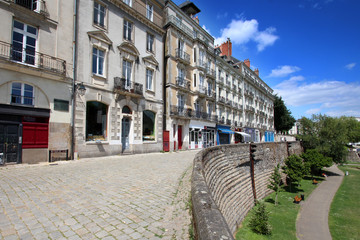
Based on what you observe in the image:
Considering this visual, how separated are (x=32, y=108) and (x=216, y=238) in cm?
1222

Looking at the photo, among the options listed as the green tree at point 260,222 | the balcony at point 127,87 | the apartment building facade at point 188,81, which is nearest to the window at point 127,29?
the balcony at point 127,87

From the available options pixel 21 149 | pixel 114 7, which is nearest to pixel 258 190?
pixel 21 149

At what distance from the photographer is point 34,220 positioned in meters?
3.46

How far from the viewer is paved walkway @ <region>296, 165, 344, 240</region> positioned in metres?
11.6

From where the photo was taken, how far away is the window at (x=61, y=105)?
1129cm

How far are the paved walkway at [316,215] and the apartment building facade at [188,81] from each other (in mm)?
12340

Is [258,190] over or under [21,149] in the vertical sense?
under

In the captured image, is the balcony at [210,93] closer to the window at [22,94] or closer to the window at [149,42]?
the window at [149,42]

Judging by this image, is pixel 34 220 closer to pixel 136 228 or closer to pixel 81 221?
pixel 81 221

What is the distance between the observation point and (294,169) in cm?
1991

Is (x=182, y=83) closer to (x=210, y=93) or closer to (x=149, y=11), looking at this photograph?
(x=210, y=93)

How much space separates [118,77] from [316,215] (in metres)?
18.9

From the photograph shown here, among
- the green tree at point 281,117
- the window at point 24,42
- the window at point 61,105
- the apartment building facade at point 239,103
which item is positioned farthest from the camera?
the green tree at point 281,117

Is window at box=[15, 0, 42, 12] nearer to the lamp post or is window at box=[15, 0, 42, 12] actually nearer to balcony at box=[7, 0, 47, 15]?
balcony at box=[7, 0, 47, 15]
